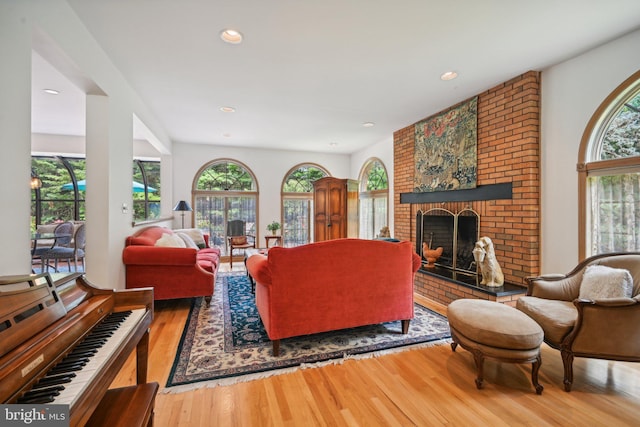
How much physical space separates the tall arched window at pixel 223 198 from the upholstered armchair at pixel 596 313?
5604mm

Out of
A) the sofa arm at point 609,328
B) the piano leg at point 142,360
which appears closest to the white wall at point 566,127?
the sofa arm at point 609,328

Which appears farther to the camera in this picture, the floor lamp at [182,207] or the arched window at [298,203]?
the arched window at [298,203]

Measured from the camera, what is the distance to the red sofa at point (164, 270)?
310 cm

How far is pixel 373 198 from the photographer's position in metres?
6.34

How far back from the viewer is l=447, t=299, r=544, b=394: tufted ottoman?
1.80 meters

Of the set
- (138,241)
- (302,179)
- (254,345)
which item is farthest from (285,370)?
(302,179)

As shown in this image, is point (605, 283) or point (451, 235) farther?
point (451, 235)

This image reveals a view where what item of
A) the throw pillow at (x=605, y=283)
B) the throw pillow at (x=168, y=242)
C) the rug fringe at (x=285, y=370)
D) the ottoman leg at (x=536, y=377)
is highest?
the throw pillow at (x=168, y=242)

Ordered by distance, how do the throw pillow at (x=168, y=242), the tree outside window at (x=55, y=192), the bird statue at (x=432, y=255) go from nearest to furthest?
the throw pillow at (x=168, y=242) < the bird statue at (x=432, y=255) < the tree outside window at (x=55, y=192)

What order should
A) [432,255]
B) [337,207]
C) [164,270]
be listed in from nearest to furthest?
[164,270] < [432,255] < [337,207]

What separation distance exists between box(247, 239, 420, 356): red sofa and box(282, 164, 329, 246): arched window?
457 centimetres

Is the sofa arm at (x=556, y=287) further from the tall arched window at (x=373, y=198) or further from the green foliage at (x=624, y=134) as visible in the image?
the tall arched window at (x=373, y=198)

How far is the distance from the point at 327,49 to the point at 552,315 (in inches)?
113

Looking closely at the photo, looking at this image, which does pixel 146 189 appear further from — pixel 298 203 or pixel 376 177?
pixel 376 177
